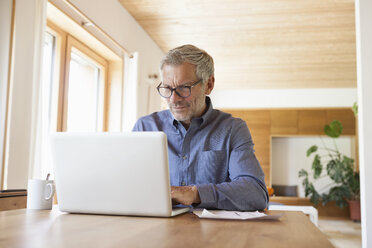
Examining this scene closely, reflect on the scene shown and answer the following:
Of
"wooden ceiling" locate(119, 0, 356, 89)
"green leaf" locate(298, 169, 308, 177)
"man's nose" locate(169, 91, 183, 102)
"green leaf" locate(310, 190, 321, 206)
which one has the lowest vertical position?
"green leaf" locate(310, 190, 321, 206)

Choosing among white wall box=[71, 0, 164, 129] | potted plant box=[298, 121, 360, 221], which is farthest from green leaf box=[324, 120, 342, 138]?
white wall box=[71, 0, 164, 129]

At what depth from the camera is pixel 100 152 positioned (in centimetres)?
107

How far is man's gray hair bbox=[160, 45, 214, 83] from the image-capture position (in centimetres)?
165

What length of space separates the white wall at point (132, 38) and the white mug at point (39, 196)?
2.04m

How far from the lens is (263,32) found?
471 cm

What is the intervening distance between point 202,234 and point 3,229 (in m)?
0.44

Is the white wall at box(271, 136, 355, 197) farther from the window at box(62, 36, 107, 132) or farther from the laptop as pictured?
the laptop

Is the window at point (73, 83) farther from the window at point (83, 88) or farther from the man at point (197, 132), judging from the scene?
the man at point (197, 132)

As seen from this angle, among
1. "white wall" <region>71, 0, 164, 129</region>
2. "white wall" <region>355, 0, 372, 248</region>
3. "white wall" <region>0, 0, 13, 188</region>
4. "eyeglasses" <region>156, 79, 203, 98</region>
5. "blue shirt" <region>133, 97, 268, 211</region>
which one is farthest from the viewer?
"white wall" <region>71, 0, 164, 129</region>

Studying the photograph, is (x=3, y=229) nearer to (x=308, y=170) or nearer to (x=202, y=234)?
(x=202, y=234)

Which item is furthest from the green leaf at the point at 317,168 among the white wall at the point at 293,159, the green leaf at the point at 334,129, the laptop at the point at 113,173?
the laptop at the point at 113,173

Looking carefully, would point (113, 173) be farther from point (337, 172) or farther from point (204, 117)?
point (337, 172)

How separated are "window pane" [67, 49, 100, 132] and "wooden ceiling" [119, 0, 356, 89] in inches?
30.0

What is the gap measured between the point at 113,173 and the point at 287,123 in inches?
285
